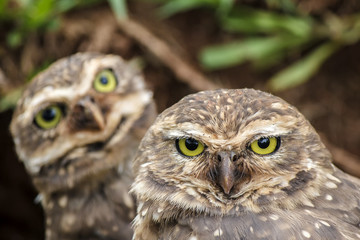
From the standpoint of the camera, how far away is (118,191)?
3270mm

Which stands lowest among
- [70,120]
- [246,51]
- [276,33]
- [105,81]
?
[70,120]

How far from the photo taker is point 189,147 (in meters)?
2.22

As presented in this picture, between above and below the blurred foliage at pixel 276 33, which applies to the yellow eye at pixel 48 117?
below

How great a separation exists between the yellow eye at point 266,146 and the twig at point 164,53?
7.35 feet

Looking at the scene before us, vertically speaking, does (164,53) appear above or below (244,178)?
above

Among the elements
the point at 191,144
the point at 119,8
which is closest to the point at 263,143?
the point at 191,144

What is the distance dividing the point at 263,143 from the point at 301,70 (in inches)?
96.1

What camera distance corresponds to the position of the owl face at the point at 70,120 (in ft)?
10.6

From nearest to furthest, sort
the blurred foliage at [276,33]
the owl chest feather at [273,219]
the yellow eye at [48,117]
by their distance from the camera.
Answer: the owl chest feather at [273,219], the yellow eye at [48,117], the blurred foliage at [276,33]

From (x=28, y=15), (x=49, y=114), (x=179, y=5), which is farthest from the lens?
(x=179, y=5)

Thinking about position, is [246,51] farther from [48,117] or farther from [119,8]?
[48,117]

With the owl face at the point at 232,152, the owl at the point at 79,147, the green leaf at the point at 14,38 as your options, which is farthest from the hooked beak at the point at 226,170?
the green leaf at the point at 14,38

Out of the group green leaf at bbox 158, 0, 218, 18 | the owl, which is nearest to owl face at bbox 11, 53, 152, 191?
the owl

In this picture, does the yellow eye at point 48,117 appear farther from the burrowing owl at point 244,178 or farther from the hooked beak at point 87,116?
the burrowing owl at point 244,178
